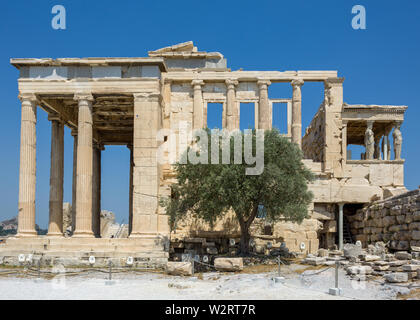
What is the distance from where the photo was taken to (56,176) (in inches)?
864

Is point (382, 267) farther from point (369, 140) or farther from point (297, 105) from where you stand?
point (369, 140)

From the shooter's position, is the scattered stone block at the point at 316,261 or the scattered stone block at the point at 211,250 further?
the scattered stone block at the point at 211,250

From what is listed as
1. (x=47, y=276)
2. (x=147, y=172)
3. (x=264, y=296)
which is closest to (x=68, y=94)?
(x=147, y=172)

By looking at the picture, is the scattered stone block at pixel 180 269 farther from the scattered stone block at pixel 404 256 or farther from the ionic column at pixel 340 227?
the ionic column at pixel 340 227

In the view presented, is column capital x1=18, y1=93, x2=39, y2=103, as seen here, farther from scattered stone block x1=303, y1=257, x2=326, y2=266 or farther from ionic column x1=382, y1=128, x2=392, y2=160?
ionic column x1=382, y1=128, x2=392, y2=160

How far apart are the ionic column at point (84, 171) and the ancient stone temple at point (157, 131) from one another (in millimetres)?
40

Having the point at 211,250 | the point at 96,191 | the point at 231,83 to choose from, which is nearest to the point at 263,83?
the point at 231,83

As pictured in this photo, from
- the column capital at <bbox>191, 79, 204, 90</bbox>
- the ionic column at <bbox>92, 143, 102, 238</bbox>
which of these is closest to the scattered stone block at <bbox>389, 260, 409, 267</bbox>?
the column capital at <bbox>191, 79, 204, 90</bbox>

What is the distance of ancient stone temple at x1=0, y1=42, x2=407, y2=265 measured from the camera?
1872cm

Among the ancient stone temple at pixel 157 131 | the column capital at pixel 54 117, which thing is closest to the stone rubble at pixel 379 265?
the ancient stone temple at pixel 157 131

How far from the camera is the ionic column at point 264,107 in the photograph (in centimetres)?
2508

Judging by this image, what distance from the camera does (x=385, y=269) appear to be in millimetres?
12844

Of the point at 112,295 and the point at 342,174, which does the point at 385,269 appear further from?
the point at 342,174
